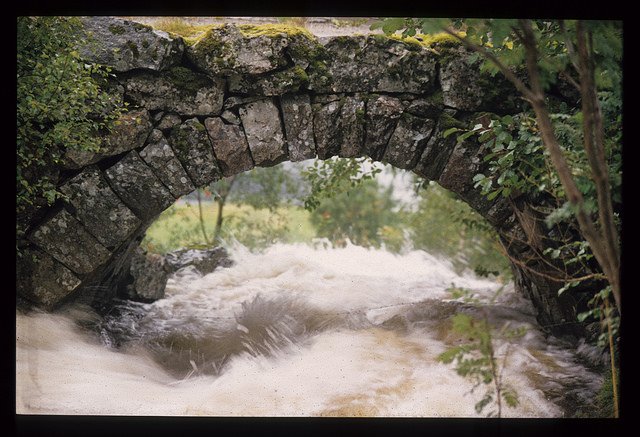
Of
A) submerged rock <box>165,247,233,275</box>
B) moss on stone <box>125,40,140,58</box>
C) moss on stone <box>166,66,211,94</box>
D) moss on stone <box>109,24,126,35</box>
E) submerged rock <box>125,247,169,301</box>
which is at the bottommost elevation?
submerged rock <box>165,247,233,275</box>

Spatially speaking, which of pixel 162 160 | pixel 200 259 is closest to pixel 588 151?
pixel 162 160

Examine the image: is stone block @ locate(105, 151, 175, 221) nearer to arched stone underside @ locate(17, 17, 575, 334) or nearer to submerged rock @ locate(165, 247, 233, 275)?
arched stone underside @ locate(17, 17, 575, 334)

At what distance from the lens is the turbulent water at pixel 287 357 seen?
2.98m

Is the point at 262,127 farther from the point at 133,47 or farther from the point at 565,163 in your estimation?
the point at 565,163

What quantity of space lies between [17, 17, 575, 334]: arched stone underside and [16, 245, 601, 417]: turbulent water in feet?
1.01

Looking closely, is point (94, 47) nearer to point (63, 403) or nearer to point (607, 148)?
point (63, 403)

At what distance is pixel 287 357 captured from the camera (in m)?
3.62

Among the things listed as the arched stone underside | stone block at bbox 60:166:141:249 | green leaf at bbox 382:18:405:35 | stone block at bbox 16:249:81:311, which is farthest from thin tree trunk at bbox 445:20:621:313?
stone block at bbox 16:249:81:311

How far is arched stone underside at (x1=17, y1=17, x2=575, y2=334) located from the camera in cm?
327

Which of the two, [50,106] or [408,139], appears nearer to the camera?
[50,106]

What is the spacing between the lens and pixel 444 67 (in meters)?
3.39

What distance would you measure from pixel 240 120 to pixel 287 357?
4.43 feet

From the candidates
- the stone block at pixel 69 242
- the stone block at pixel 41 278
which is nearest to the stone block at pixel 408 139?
the stone block at pixel 69 242

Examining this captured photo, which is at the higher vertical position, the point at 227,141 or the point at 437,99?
the point at 437,99
